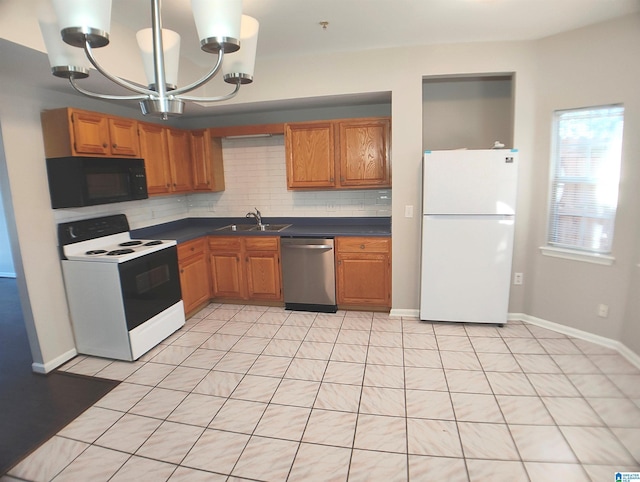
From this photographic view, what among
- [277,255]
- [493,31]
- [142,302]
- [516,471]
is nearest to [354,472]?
[516,471]

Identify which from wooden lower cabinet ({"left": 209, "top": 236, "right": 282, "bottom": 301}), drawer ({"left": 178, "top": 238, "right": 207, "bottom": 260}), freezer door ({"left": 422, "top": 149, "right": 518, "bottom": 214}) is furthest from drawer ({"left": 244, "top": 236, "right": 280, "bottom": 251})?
freezer door ({"left": 422, "top": 149, "right": 518, "bottom": 214})

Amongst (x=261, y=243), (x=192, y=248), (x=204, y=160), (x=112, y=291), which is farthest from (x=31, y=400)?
(x=204, y=160)

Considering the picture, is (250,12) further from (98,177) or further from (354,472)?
(354,472)

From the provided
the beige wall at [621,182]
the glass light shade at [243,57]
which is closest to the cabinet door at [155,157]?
the glass light shade at [243,57]

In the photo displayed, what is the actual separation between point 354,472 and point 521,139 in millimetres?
3031

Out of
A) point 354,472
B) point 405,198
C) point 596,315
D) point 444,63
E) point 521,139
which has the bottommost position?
point 354,472

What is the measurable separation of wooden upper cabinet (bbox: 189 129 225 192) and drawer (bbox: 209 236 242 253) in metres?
0.67

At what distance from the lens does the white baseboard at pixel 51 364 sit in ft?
9.23

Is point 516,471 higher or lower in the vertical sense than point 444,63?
lower

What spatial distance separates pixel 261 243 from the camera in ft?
12.9

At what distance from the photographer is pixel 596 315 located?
3.02 metres

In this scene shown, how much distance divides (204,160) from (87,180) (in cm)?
152

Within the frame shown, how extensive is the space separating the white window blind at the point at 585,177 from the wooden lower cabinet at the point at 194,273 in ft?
11.5

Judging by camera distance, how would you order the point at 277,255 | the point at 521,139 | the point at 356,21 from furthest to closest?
the point at 277,255 → the point at 521,139 → the point at 356,21
